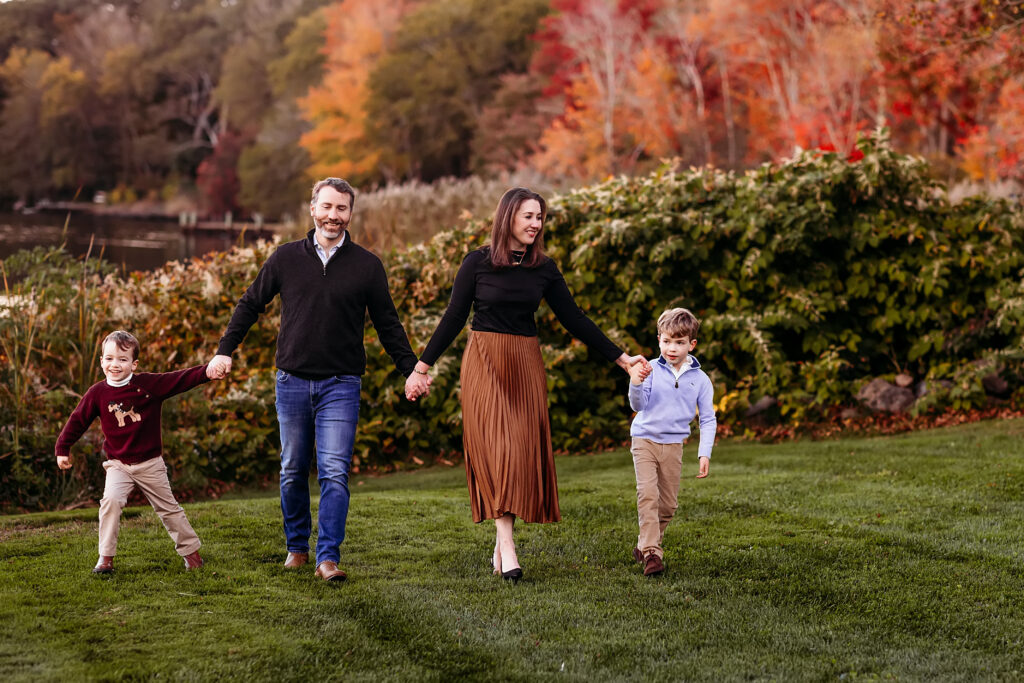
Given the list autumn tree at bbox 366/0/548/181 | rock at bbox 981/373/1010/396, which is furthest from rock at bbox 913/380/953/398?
autumn tree at bbox 366/0/548/181

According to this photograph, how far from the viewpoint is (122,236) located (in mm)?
31078

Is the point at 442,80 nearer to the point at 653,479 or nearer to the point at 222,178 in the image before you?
the point at 222,178

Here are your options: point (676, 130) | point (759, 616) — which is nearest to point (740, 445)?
point (759, 616)

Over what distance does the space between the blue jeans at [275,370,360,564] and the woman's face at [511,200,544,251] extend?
1008mm

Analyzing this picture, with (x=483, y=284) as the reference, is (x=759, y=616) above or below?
below

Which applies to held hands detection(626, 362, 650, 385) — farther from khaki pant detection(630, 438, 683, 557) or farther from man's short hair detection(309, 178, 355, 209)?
man's short hair detection(309, 178, 355, 209)

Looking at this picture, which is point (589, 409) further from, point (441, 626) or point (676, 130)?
point (676, 130)

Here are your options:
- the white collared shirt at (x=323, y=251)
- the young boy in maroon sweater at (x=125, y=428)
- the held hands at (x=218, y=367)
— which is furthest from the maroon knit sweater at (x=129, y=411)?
the white collared shirt at (x=323, y=251)

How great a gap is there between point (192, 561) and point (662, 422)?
90.7 inches

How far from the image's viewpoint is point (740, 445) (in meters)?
8.95

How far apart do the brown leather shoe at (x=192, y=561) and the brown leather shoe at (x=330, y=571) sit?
628mm

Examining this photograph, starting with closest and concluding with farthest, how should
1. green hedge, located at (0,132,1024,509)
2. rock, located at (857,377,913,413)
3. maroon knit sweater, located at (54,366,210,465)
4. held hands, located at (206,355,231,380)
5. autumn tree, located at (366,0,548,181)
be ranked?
held hands, located at (206,355,231,380), maroon knit sweater, located at (54,366,210,465), green hedge, located at (0,132,1024,509), rock, located at (857,377,913,413), autumn tree, located at (366,0,548,181)

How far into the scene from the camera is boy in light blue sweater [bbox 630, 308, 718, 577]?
15.6ft

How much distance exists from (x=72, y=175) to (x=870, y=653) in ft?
151
